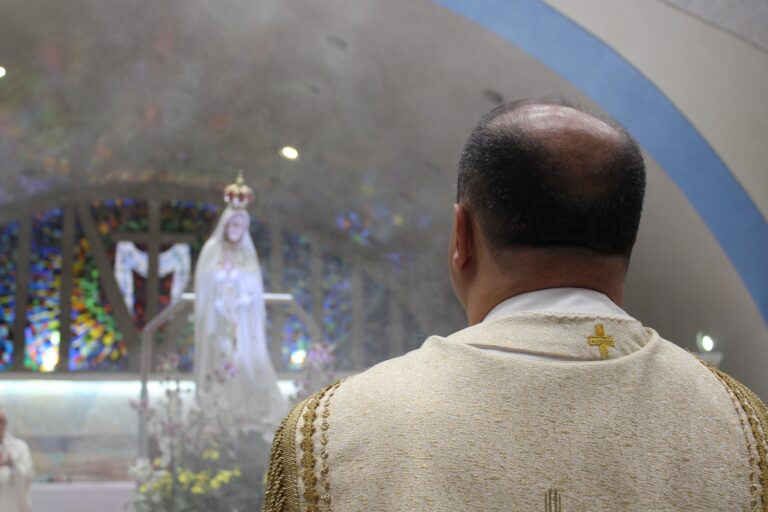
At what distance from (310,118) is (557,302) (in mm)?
7663

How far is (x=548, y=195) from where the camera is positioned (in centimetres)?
108

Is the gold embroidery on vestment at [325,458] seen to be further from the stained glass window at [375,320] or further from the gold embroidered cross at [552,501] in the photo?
the stained glass window at [375,320]

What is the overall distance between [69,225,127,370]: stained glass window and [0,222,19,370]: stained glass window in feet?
1.68

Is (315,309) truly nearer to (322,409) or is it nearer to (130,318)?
(130,318)

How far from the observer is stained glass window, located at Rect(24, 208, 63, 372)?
9594 mm

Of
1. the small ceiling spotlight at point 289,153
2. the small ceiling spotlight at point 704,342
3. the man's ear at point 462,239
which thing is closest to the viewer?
the man's ear at point 462,239

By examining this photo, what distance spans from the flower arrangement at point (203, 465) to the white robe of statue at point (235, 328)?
0.36 m

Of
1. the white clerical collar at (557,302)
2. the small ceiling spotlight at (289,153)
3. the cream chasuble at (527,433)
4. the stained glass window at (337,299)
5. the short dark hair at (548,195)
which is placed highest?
the small ceiling spotlight at (289,153)

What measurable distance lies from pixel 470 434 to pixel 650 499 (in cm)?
18

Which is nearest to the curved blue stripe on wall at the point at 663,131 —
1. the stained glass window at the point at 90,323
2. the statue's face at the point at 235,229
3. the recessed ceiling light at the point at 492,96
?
the recessed ceiling light at the point at 492,96

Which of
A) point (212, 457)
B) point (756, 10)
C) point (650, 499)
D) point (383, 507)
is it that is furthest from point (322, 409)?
point (756, 10)

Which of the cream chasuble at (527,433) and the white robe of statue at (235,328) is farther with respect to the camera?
the white robe of statue at (235,328)

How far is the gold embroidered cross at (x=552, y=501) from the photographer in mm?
1001

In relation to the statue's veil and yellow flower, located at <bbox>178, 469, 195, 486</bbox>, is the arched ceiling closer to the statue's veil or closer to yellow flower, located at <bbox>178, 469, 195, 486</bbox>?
the statue's veil
